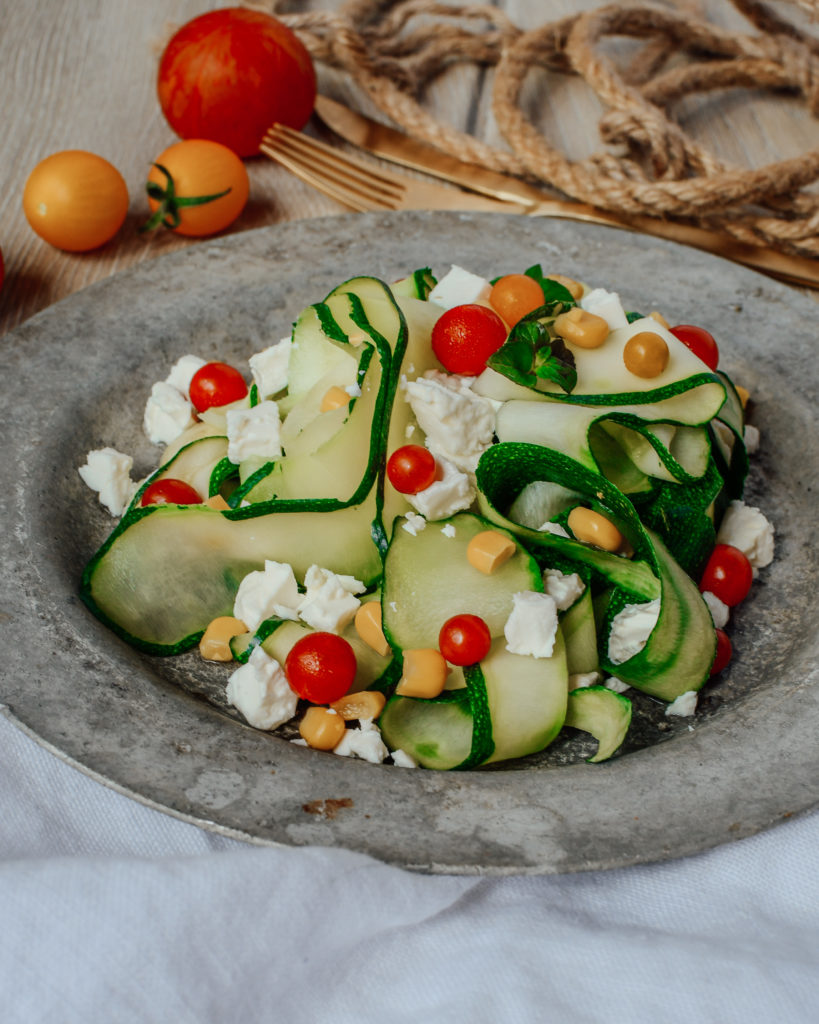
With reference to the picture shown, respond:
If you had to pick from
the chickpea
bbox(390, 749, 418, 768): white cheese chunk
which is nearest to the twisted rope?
the chickpea

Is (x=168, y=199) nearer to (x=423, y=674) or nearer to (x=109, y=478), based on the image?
(x=109, y=478)

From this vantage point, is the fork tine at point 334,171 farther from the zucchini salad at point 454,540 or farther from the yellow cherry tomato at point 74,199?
the zucchini salad at point 454,540

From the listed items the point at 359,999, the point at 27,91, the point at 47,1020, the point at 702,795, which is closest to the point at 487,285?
the point at 702,795

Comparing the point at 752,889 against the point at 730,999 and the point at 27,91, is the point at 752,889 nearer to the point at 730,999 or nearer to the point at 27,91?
the point at 730,999

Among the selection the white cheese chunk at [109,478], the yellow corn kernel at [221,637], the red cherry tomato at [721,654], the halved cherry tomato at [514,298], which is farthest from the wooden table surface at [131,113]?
the red cherry tomato at [721,654]

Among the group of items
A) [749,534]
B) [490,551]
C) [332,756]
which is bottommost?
[332,756]

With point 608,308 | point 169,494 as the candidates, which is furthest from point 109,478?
point 608,308
